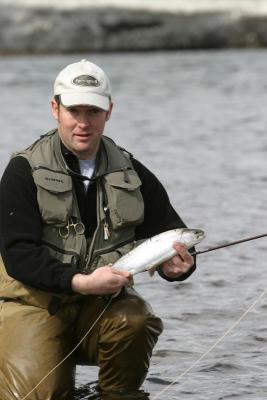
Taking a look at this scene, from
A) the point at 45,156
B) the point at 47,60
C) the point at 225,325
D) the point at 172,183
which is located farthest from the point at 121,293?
the point at 47,60

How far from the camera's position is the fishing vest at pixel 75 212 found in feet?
16.4

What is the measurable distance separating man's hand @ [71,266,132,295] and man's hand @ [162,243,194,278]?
224mm

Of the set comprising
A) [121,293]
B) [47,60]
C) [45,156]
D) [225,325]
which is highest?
[45,156]

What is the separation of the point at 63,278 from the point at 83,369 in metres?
1.26

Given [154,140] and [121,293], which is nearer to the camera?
[121,293]

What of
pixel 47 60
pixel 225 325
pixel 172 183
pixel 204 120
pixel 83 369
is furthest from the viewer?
pixel 47 60

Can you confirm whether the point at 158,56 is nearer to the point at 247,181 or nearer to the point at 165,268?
the point at 247,181

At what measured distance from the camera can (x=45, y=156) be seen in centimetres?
506

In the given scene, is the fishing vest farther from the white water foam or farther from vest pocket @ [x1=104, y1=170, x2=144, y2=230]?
the white water foam

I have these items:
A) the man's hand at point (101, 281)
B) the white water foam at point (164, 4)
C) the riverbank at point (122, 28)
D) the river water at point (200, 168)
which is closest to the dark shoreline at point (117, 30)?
the riverbank at point (122, 28)

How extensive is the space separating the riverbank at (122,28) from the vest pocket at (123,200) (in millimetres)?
22913

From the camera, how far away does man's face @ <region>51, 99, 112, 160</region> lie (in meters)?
5.02

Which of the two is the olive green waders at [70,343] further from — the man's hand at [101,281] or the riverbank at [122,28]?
the riverbank at [122,28]

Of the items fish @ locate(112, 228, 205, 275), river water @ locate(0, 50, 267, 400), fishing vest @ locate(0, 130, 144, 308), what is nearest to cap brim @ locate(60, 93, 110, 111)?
fishing vest @ locate(0, 130, 144, 308)
